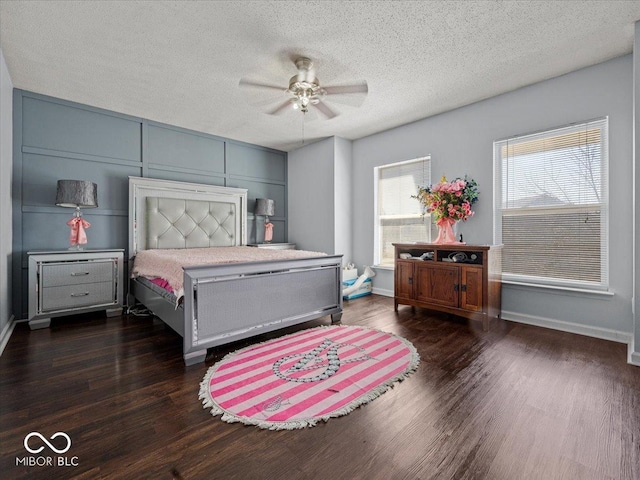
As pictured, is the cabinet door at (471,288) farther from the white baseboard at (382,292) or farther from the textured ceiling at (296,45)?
the textured ceiling at (296,45)

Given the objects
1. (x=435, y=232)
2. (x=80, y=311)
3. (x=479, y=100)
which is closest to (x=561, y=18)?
(x=479, y=100)

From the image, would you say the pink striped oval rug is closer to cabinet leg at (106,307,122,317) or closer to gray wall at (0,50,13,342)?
cabinet leg at (106,307,122,317)

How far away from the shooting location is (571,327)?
3.03 metres

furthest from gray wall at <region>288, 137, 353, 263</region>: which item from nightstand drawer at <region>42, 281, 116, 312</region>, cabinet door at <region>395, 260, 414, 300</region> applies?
nightstand drawer at <region>42, 281, 116, 312</region>

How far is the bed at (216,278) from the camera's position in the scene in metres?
2.36

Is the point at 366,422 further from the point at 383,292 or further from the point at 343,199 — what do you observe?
the point at 343,199

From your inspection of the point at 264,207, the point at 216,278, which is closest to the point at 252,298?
the point at 216,278

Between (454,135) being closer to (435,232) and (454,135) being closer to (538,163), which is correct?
(538,163)

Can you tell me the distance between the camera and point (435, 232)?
4.23 meters

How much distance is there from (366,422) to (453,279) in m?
2.23

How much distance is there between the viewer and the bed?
2363 millimetres

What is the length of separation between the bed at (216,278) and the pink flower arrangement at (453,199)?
138cm

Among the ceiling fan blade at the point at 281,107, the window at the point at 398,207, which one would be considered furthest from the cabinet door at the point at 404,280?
the ceiling fan blade at the point at 281,107

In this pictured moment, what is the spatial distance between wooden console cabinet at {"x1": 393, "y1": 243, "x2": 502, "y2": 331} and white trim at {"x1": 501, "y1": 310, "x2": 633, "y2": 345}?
19 centimetres
